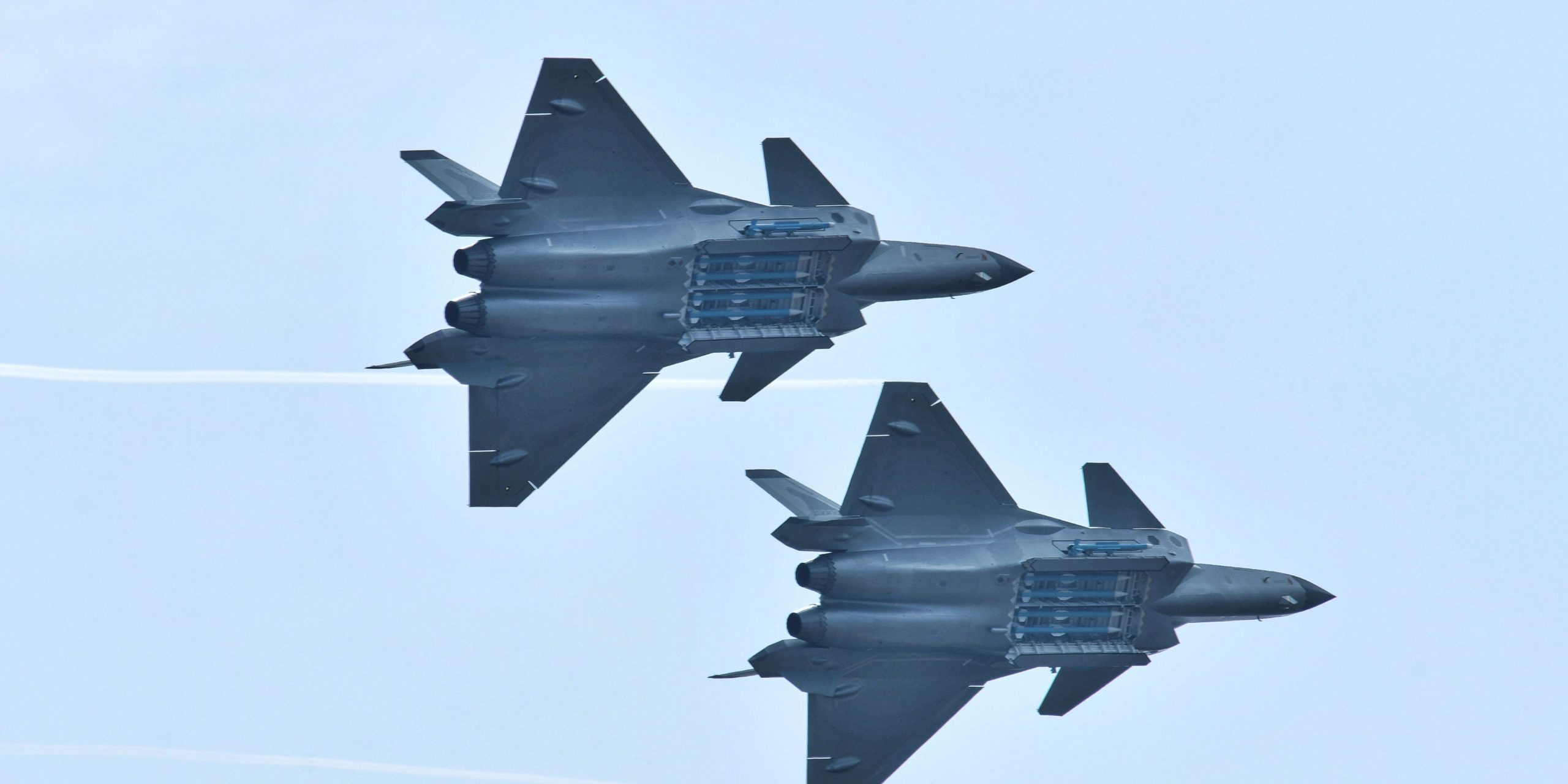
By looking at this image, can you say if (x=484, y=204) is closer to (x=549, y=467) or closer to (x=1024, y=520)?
(x=549, y=467)

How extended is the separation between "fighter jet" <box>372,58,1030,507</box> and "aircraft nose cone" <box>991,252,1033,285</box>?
0.59m

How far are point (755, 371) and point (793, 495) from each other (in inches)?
98.2

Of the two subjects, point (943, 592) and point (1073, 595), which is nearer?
point (943, 592)

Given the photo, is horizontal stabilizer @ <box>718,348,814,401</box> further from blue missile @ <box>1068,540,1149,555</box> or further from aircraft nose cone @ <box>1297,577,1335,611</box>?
aircraft nose cone @ <box>1297,577,1335,611</box>

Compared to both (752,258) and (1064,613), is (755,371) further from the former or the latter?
(1064,613)

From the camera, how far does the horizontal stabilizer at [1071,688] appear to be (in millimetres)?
52500

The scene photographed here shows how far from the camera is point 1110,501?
52.1m

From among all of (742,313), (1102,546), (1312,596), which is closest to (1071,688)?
(1102,546)

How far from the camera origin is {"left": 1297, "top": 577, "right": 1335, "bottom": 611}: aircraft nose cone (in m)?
53.5

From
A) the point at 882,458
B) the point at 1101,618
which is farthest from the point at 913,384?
the point at 1101,618

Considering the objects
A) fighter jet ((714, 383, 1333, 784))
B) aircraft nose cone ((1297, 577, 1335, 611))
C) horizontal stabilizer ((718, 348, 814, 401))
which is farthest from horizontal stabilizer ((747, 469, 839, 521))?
aircraft nose cone ((1297, 577, 1335, 611))

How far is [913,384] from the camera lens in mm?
51750

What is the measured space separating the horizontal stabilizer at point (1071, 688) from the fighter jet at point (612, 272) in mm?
7581

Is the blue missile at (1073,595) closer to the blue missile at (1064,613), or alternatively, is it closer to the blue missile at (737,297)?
the blue missile at (1064,613)
